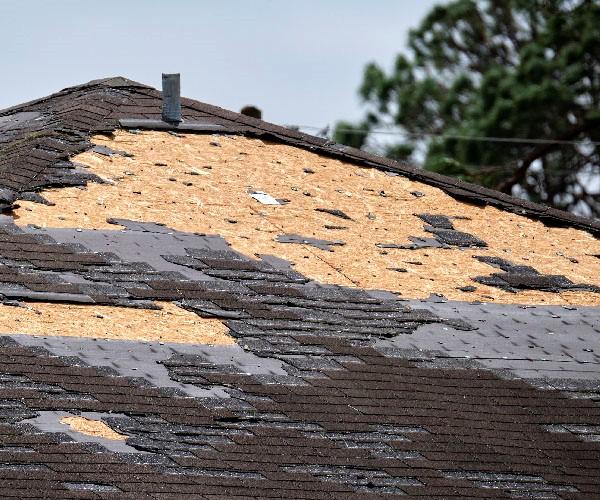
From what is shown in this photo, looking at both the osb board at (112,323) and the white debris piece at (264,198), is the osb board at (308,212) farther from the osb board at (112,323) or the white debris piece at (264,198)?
the osb board at (112,323)

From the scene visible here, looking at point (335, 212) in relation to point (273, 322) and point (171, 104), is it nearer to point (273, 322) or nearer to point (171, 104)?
point (171, 104)

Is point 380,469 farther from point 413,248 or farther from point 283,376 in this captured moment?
point 413,248

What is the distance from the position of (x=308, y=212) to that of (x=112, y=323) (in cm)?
359

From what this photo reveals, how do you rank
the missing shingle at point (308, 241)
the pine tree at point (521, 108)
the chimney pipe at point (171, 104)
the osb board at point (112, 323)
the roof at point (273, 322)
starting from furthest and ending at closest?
the pine tree at point (521, 108) < the chimney pipe at point (171, 104) < the missing shingle at point (308, 241) < the osb board at point (112, 323) < the roof at point (273, 322)

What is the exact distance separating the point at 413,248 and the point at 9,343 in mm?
4761

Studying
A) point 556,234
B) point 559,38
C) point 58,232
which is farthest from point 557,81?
point 58,232

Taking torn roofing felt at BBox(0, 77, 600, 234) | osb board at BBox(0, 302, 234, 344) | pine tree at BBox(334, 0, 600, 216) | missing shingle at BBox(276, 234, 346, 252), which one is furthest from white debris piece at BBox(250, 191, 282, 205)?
pine tree at BBox(334, 0, 600, 216)

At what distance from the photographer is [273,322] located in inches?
478

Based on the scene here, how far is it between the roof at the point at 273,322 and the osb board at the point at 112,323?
0.02 m

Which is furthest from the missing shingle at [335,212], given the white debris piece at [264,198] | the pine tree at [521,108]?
the pine tree at [521,108]

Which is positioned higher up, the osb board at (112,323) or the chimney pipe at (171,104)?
the chimney pipe at (171,104)

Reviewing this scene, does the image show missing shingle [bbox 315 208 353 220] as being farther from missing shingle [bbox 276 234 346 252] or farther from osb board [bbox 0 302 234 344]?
osb board [bbox 0 302 234 344]

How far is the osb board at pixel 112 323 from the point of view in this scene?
11.3 m

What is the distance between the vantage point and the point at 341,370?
1160 centimetres
